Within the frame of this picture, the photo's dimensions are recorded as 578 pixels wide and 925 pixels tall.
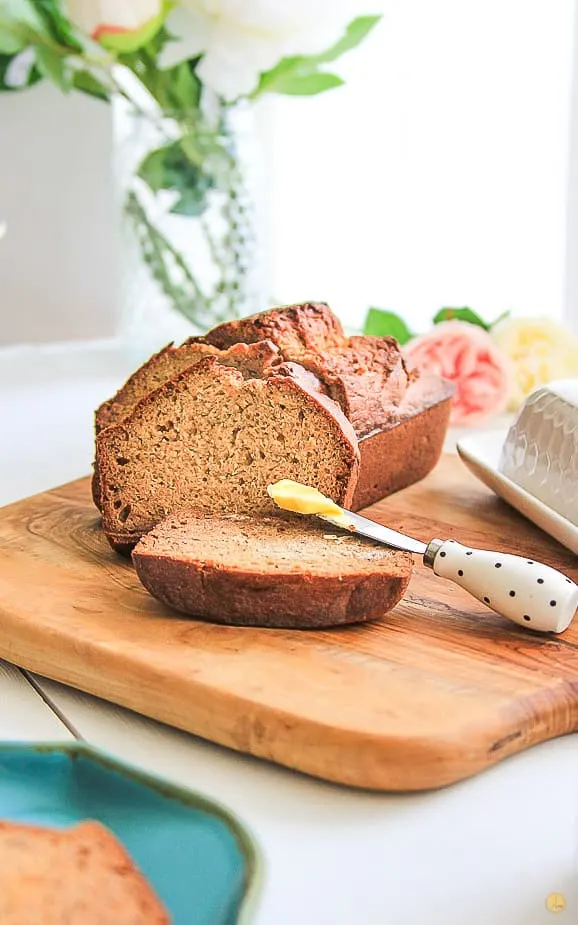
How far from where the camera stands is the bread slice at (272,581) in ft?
4.55

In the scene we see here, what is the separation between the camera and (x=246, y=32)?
8.86 ft

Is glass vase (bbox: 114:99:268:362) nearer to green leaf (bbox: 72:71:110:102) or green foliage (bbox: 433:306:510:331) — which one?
green leaf (bbox: 72:71:110:102)

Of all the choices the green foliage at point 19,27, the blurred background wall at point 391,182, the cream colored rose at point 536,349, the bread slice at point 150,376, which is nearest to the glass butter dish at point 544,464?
the bread slice at point 150,376

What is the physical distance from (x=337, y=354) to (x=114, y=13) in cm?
123

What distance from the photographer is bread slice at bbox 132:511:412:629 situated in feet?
4.55

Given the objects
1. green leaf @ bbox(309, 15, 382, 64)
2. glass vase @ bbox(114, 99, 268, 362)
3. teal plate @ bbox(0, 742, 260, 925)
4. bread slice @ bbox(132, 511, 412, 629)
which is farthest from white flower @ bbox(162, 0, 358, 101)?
teal plate @ bbox(0, 742, 260, 925)

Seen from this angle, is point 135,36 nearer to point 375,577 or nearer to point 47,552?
point 47,552

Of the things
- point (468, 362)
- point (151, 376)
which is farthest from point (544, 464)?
point (468, 362)

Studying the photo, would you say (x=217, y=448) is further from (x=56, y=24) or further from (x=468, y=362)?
(x=56, y=24)

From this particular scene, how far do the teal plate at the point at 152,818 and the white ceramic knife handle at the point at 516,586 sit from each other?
52cm

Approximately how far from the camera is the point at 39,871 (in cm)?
97

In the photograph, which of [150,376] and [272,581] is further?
[150,376]

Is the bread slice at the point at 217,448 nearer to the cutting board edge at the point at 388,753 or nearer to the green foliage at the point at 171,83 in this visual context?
the cutting board edge at the point at 388,753

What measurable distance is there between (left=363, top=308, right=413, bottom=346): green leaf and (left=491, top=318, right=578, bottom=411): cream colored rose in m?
0.21
